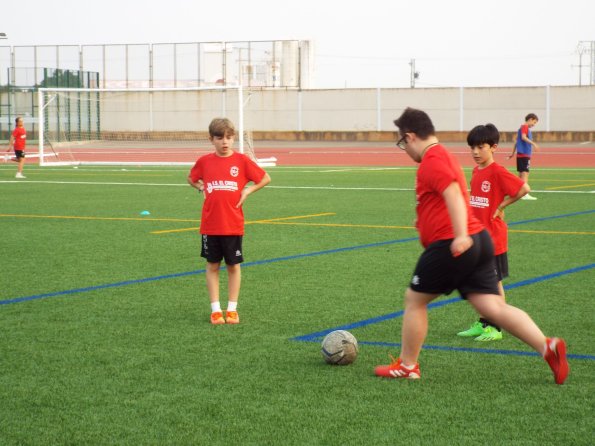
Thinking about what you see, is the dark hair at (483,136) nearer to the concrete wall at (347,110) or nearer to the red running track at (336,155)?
the red running track at (336,155)

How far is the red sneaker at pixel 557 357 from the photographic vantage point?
573 centimetres

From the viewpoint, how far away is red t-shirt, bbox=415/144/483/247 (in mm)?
5484

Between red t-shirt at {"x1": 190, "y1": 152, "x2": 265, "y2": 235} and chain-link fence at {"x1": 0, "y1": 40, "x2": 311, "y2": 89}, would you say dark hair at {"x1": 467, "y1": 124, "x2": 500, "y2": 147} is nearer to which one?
red t-shirt at {"x1": 190, "y1": 152, "x2": 265, "y2": 235}

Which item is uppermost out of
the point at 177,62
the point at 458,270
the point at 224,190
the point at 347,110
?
the point at 177,62

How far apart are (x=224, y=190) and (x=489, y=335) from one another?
90.9 inches

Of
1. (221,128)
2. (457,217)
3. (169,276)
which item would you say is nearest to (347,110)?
(169,276)

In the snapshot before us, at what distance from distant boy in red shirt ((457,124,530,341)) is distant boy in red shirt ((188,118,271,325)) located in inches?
68.4

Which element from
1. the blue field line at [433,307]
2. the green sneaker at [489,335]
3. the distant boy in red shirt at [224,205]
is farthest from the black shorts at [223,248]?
the green sneaker at [489,335]

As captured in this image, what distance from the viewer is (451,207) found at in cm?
543

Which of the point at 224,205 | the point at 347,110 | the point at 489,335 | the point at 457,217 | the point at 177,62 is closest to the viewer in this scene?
the point at 457,217

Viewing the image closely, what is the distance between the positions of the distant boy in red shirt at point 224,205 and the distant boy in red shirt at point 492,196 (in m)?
1.74

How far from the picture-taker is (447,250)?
5586 millimetres

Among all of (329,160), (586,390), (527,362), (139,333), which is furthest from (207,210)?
(329,160)

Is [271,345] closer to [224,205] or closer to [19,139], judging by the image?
[224,205]
